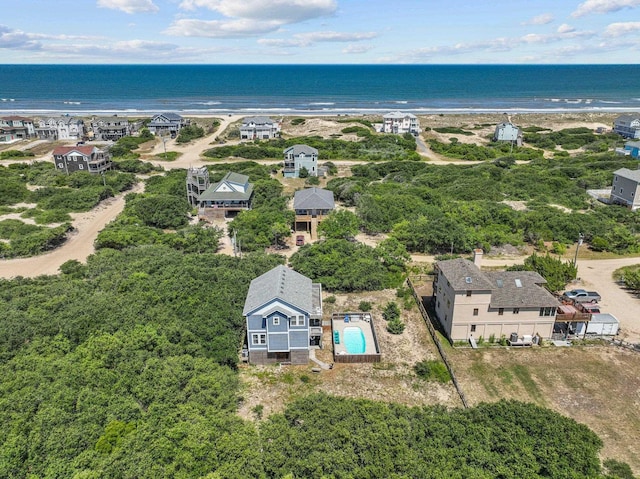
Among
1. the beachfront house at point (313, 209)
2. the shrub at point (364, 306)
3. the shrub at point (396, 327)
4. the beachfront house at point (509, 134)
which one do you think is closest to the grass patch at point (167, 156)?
the beachfront house at point (313, 209)

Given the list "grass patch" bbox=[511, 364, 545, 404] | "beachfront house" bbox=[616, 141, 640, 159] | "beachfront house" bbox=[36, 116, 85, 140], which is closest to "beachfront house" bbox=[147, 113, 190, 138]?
"beachfront house" bbox=[36, 116, 85, 140]

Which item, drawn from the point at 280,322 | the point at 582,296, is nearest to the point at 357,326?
the point at 280,322

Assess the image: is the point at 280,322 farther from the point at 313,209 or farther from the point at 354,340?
the point at 313,209

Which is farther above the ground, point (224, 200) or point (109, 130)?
point (109, 130)

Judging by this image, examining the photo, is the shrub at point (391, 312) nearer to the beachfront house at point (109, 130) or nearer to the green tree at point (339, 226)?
the green tree at point (339, 226)

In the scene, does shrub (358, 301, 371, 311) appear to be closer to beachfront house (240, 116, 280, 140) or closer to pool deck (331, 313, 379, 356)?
pool deck (331, 313, 379, 356)

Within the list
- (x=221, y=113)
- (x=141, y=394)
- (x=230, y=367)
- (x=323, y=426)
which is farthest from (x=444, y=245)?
(x=221, y=113)
